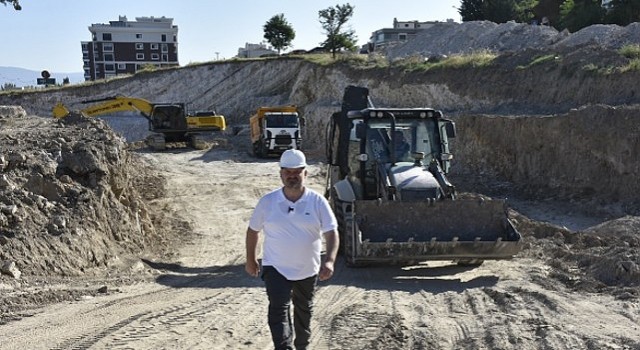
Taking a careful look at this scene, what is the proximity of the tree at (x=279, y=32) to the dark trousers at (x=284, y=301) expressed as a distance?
191 ft

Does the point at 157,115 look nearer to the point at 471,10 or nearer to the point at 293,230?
the point at 293,230

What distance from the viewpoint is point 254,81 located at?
44.6 m

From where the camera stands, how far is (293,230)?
15.7ft

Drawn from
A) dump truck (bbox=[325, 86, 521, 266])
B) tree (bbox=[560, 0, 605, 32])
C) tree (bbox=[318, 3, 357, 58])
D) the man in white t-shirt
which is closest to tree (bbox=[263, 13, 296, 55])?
tree (bbox=[318, 3, 357, 58])

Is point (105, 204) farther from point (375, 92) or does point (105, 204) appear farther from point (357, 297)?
point (375, 92)

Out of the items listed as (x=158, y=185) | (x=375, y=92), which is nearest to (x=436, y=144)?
(x=158, y=185)

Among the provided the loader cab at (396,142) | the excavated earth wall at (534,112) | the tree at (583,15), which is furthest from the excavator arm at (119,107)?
the tree at (583,15)

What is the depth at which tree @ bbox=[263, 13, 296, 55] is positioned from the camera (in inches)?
2418

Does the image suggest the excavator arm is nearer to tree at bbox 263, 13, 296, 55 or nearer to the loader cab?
the loader cab

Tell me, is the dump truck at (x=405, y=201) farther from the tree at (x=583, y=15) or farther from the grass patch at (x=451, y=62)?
the tree at (x=583, y=15)

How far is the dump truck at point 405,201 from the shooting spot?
840 centimetres

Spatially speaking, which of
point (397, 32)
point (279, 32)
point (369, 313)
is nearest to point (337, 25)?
point (279, 32)

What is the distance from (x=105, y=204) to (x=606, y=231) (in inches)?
331

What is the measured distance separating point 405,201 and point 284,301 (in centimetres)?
427
